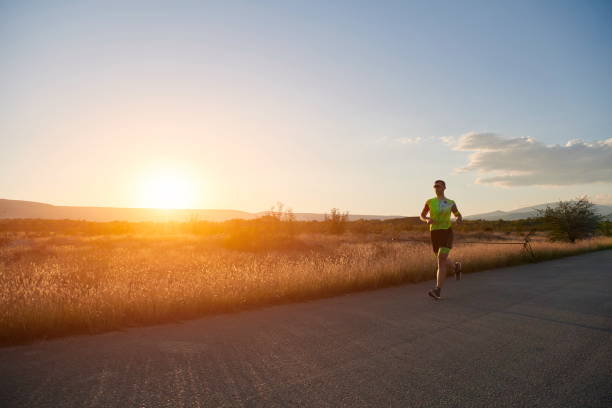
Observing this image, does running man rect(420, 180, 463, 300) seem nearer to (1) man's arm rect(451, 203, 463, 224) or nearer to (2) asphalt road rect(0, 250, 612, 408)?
(1) man's arm rect(451, 203, 463, 224)

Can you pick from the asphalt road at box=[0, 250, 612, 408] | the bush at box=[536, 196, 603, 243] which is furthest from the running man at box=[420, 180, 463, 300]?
the bush at box=[536, 196, 603, 243]

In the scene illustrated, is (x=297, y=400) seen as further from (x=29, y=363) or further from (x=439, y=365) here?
(x=29, y=363)

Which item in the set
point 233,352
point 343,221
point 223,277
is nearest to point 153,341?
point 233,352

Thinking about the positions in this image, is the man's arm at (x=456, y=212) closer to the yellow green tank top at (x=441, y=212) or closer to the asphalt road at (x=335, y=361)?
the yellow green tank top at (x=441, y=212)

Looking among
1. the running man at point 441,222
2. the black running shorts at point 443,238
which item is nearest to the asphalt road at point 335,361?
the running man at point 441,222

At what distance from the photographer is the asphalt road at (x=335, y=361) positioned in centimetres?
330

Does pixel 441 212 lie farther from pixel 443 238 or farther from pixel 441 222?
pixel 443 238

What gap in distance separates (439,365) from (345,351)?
0.99m

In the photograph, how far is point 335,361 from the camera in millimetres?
4164

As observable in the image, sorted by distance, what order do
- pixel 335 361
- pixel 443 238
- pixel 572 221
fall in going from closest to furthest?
pixel 335 361 < pixel 443 238 < pixel 572 221

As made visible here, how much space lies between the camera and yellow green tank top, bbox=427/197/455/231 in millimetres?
8211

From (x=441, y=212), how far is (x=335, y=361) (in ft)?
16.1

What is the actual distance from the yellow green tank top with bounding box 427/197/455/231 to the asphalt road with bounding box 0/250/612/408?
1830 mm

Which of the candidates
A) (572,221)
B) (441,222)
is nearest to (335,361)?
(441,222)
